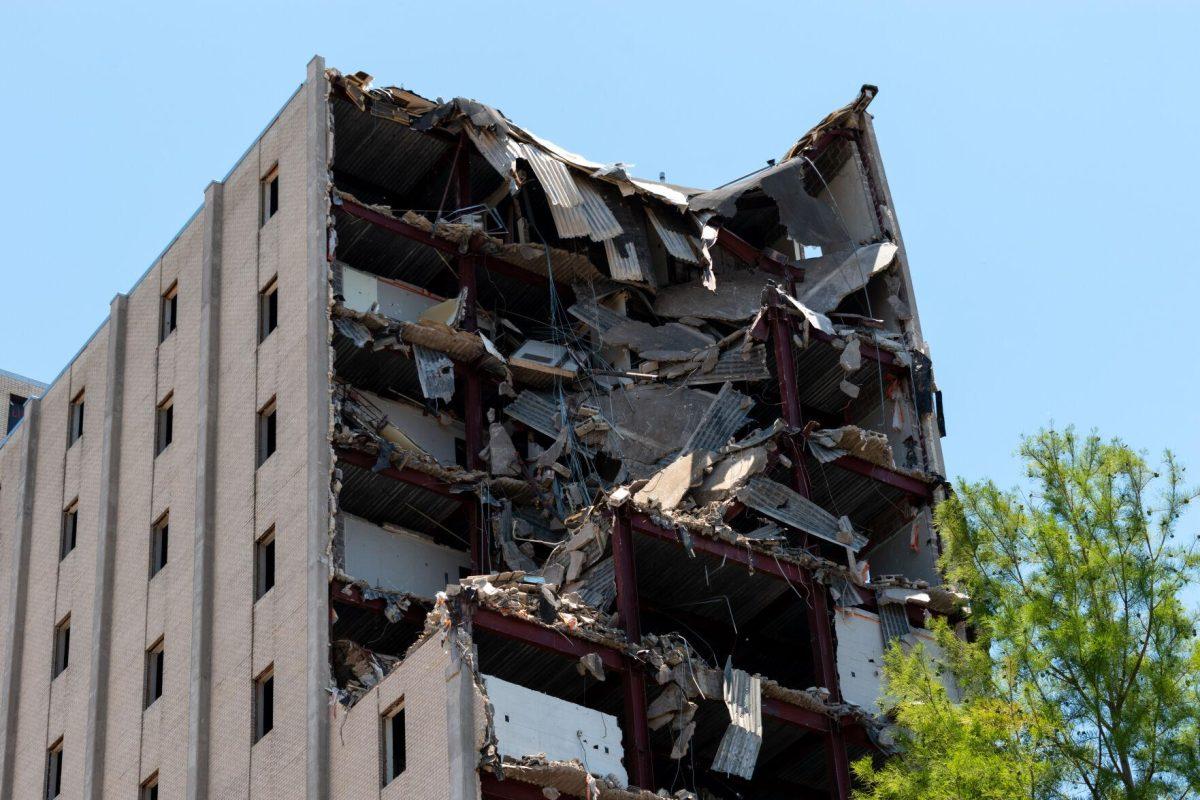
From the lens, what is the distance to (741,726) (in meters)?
37.9

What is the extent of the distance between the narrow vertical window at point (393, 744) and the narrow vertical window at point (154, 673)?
908cm

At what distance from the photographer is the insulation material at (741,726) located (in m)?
37.3

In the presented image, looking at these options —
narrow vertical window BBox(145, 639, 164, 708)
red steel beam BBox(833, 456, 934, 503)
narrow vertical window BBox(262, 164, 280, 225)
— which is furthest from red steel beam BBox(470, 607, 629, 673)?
narrow vertical window BBox(262, 164, 280, 225)

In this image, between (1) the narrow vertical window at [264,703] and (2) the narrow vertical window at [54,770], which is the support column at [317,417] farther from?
(2) the narrow vertical window at [54,770]

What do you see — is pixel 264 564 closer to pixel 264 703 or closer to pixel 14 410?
pixel 264 703

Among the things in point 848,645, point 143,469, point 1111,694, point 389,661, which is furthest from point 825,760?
point 143,469

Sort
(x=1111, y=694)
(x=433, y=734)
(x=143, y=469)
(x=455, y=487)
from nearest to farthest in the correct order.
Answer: (x=1111, y=694) → (x=433, y=734) → (x=455, y=487) → (x=143, y=469)

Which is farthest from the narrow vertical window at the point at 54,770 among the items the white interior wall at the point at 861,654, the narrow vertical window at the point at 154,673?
the white interior wall at the point at 861,654

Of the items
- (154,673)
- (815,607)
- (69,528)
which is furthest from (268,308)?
(815,607)

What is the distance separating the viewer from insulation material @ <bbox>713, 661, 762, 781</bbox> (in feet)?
122

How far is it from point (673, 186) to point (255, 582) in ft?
51.5

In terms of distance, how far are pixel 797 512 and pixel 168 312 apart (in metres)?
15.9

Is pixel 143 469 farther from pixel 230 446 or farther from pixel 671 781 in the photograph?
pixel 671 781

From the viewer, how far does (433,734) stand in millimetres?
33406
